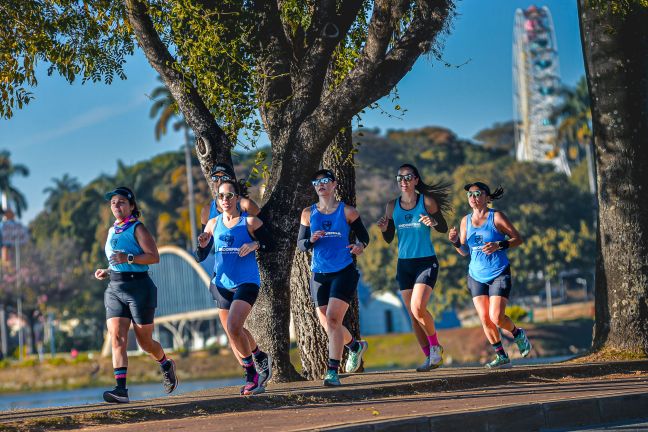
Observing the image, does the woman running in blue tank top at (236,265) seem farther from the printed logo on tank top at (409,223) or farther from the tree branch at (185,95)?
the tree branch at (185,95)

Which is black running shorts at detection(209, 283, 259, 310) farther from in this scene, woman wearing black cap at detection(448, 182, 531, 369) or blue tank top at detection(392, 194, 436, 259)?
woman wearing black cap at detection(448, 182, 531, 369)

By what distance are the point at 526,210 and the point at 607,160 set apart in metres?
60.3

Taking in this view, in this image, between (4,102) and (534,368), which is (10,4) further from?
(534,368)

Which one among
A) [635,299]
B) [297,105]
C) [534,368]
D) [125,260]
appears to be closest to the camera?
[125,260]

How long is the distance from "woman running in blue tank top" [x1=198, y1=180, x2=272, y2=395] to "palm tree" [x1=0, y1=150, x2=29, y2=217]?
4188 inches

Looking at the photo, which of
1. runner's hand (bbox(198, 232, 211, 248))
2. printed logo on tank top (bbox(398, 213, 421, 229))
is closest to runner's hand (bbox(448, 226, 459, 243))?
printed logo on tank top (bbox(398, 213, 421, 229))

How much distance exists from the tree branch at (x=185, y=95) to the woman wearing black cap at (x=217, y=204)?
1620mm

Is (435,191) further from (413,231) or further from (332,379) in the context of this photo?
(332,379)

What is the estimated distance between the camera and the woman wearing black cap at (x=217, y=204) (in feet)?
39.4

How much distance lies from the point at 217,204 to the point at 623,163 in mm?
6124

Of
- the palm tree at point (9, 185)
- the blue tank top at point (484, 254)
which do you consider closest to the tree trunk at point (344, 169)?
the blue tank top at point (484, 254)

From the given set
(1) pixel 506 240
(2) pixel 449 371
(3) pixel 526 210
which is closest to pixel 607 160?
(1) pixel 506 240

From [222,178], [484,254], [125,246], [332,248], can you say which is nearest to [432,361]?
[484,254]

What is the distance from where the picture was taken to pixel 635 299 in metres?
15.7
